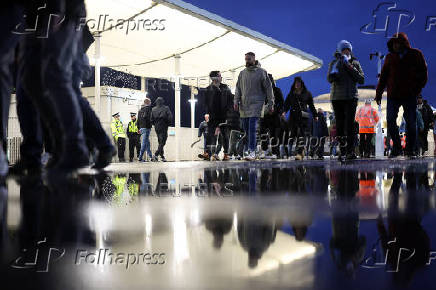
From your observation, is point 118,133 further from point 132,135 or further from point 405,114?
point 405,114

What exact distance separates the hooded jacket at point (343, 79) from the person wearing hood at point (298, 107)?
4.92ft

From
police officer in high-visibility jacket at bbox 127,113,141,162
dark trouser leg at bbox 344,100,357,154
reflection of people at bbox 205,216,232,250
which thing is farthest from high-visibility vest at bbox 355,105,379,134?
reflection of people at bbox 205,216,232,250

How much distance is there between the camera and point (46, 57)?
8.40 feet

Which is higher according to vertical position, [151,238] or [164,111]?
[164,111]

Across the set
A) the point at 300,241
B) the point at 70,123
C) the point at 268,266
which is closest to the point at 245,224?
the point at 300,241

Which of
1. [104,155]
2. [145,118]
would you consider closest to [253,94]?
[104,155]

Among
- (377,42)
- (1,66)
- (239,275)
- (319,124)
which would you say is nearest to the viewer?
(239,275)

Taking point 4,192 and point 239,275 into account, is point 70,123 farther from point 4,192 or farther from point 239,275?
point 239,275

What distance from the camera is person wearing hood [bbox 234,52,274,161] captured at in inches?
275

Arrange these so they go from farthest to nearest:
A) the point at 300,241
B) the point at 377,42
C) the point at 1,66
Answer: 1. the point at 377,42
2. the point at 1,66
3. the point at 300,241

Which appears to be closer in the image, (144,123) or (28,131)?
(28,131)

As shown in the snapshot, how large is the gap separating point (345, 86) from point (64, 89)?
4.65 meters

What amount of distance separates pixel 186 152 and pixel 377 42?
69.7m

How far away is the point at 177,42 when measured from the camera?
12.1 meters
